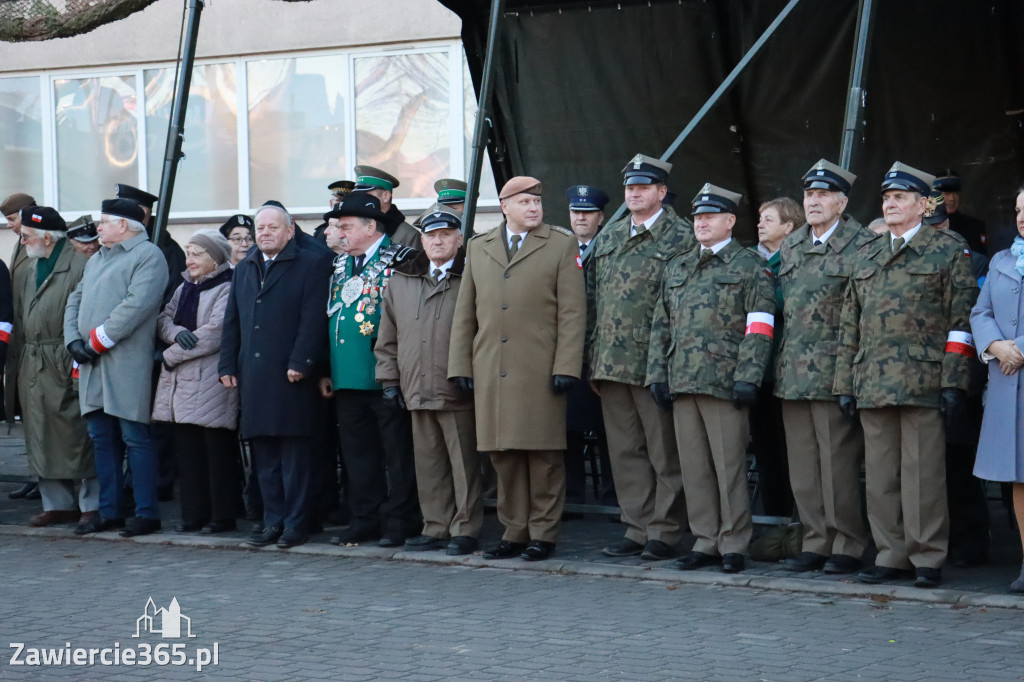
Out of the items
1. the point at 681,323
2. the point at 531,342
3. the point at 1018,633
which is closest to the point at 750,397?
the point at 681,323

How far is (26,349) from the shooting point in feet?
32.2

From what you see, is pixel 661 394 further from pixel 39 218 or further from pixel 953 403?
pixel 39 218

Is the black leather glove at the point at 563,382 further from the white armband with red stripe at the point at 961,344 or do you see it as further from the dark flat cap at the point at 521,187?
the white armband with red stripe at the point at 961,344

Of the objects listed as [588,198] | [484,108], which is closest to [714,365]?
[588,198]

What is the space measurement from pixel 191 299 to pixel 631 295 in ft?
9.55

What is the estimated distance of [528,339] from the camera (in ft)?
26.4

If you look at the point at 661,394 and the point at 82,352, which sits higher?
the point at 82,352

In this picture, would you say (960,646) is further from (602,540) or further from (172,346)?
(172,346)

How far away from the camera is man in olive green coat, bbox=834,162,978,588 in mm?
7074

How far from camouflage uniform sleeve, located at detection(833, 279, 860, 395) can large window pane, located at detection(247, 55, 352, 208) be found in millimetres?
10667

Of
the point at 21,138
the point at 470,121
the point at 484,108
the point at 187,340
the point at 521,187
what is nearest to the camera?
the point at 521,187

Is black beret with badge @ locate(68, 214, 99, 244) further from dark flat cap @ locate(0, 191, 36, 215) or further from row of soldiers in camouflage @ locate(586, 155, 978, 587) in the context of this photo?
row of soldiers in camouflage @ locate(586, 155, 978, 587)

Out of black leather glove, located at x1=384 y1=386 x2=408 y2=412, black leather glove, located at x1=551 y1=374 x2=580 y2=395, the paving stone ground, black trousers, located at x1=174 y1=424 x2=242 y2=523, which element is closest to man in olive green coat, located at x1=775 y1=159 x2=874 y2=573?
the paving stone ground

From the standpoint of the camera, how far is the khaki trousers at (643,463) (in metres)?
8.05
